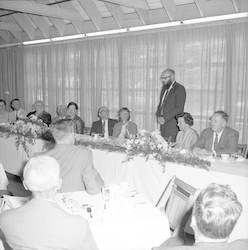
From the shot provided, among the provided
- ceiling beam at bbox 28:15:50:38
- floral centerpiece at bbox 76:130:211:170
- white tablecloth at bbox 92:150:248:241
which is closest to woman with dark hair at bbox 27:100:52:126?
white tablecloth at bbox 92:150:248:241

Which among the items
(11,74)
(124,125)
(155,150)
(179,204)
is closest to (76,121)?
(124,125)

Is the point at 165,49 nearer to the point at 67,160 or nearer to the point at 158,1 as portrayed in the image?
the point at 158,1

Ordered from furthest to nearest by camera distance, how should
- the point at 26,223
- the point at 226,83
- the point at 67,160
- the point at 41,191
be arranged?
the point at 226,83, the point at 67,160, the point at 41,191, the point at 26,223

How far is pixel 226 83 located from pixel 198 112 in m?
0.91

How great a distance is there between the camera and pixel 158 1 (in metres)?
7.12

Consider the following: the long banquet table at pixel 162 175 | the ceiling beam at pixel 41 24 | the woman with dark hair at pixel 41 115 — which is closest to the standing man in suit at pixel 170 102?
the long banquet table at pixel 162 175

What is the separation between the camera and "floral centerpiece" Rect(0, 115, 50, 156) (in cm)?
561

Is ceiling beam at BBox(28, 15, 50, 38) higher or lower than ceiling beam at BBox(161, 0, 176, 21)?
higher

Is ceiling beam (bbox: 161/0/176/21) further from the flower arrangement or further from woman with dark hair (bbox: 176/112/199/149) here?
the flower arrangement

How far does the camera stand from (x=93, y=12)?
8.07 metres

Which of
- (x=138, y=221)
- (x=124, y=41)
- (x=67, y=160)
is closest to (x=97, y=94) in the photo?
(x=124, y=41)

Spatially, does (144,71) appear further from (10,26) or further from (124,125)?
(10,26)

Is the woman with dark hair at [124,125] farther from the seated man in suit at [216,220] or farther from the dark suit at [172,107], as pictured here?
the seated man in suit at [216,220]

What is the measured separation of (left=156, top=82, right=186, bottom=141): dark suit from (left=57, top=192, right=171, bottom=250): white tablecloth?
3277mm
